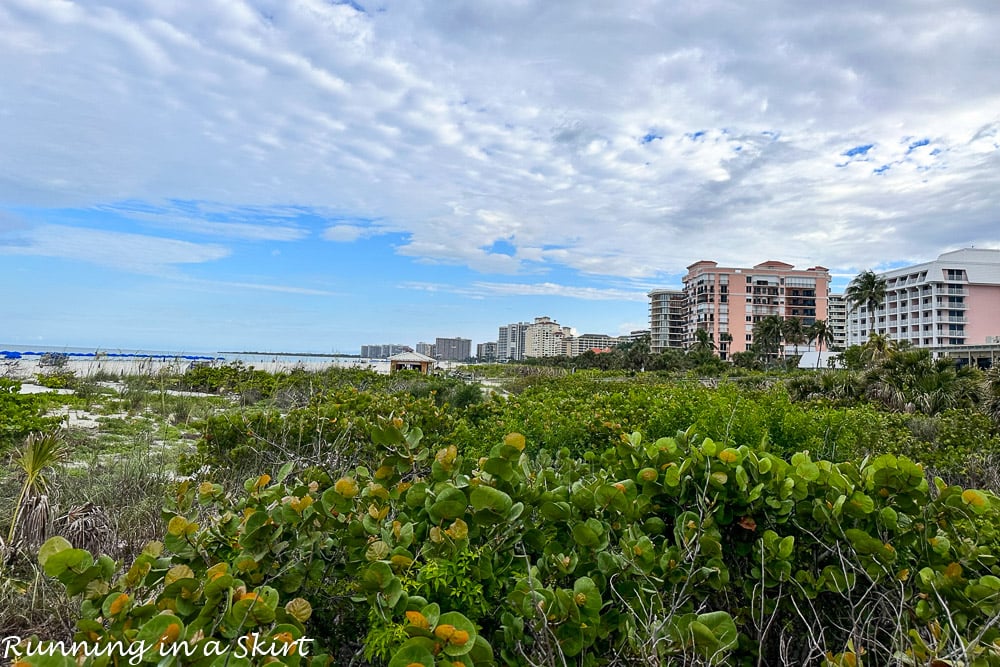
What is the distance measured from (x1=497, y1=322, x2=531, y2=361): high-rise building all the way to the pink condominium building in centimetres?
8070

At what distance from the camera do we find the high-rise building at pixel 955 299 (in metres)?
70.5

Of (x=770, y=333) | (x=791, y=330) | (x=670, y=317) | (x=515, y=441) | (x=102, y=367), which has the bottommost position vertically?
(x=102, y=367)

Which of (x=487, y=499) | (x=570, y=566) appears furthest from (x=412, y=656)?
(x=570, y=566)

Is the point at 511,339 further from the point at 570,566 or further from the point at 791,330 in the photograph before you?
the point at 570,566

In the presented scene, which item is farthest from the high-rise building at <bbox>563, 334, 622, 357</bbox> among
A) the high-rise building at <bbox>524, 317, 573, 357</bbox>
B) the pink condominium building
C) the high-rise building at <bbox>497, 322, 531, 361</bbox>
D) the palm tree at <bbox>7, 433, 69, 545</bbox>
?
the palm tree at <bbox>7, 433, 69, 545</bbox>

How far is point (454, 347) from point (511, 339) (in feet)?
107

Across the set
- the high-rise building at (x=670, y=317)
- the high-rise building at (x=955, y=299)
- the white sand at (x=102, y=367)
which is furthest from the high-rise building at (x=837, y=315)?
the white sand at (x=102, y=367)

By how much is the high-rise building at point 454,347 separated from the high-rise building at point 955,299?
8832 centimetres

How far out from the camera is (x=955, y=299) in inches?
2798

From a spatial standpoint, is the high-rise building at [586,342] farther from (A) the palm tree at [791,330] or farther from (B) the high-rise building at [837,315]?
(A) the palm tree at [791,330]

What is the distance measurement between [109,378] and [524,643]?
2305cm

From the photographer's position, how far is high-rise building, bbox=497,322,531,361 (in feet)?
536

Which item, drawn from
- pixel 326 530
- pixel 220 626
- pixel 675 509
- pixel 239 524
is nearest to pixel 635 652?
pixel 675 509

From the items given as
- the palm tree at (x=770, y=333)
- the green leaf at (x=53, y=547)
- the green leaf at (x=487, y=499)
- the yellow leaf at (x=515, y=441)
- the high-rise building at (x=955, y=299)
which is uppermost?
the high-rise building at (x=955, y=299)
